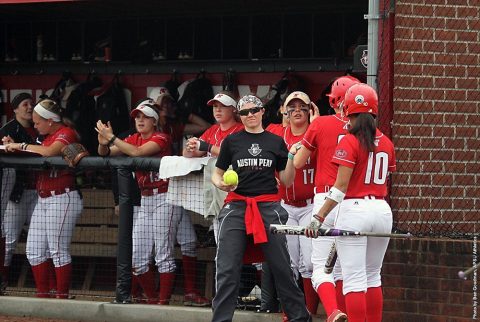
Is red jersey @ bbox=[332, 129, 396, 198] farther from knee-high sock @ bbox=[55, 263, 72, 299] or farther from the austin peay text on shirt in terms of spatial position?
knee-high sock @ bbox=[55, 263, 72, 299]

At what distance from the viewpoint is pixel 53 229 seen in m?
11.0

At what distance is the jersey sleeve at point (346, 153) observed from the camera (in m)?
7.98

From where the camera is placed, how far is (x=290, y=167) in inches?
349

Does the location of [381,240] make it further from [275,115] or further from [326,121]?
[275,115]

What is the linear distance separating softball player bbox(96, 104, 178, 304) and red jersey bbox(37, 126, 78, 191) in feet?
2.00

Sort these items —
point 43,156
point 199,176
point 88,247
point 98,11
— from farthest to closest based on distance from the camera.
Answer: point 98,11 < point 88,247 < point 43,156 < point 199,176

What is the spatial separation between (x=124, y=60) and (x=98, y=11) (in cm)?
69

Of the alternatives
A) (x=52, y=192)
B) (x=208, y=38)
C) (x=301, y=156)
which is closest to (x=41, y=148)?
(x=52, y=192)

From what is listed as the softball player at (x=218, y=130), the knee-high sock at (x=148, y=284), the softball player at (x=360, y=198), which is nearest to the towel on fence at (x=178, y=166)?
the softball player at (x=218, y=130)

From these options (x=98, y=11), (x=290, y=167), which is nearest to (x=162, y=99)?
(x=98, y=11)

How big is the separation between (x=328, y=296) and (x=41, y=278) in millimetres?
3614

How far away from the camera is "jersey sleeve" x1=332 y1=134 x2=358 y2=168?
798 cm

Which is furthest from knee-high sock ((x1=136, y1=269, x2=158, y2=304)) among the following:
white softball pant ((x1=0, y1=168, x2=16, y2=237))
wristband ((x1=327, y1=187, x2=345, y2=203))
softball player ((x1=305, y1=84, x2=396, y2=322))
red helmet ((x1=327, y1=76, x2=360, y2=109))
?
wristband ((x1=327, y1=187, x2=345, y2=203))

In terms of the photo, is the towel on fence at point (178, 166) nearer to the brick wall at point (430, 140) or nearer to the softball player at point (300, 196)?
the softball player at point (300, 196)
